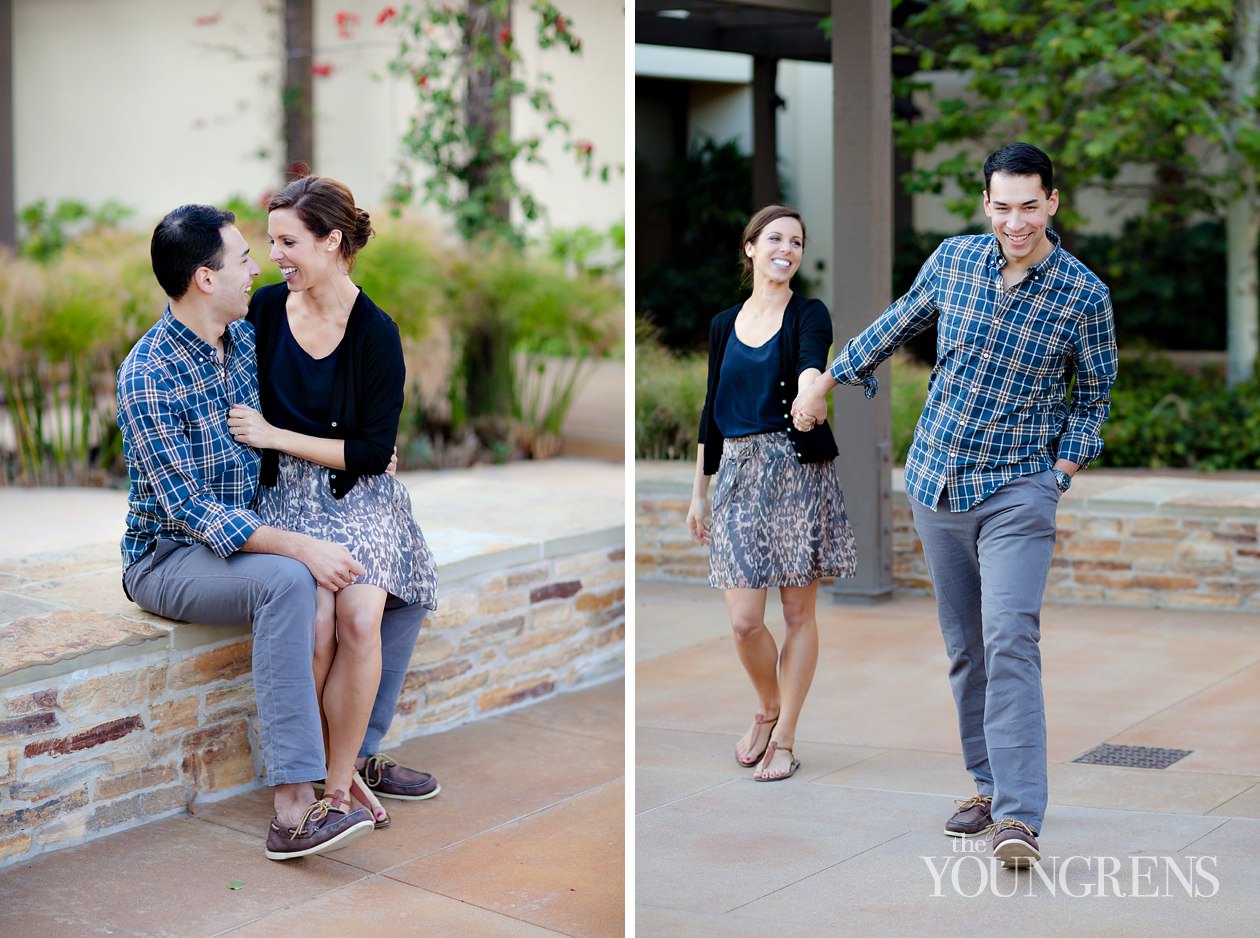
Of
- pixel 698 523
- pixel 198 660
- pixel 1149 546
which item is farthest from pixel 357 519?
pixel 1149 546

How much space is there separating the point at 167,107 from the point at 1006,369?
400 inches

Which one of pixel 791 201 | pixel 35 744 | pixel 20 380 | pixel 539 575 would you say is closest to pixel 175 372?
pixel 35 744

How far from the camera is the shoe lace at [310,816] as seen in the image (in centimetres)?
377

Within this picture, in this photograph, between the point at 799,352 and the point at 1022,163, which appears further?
the point at 799,352

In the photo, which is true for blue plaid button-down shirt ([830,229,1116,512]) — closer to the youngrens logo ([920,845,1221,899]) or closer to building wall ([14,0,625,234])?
the youngrens logo ([920,845,1221,899])

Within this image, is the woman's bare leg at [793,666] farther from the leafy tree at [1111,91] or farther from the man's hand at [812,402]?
the leafy tree at [1111,91]

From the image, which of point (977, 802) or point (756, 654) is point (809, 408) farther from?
point (977, 802)

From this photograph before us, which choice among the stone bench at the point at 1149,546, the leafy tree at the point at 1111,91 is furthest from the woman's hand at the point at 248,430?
the leafy tree at the point at 1111,91

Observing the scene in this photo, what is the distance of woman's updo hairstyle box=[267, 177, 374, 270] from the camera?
395 cm

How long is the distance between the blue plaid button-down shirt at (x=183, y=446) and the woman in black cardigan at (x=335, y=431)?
0.08 metres

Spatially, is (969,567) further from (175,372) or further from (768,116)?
(768,116)

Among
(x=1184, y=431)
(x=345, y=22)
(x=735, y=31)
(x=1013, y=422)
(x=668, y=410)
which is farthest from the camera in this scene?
(x=345, y=22)

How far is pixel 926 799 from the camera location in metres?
4.35

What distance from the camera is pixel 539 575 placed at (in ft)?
17.2
